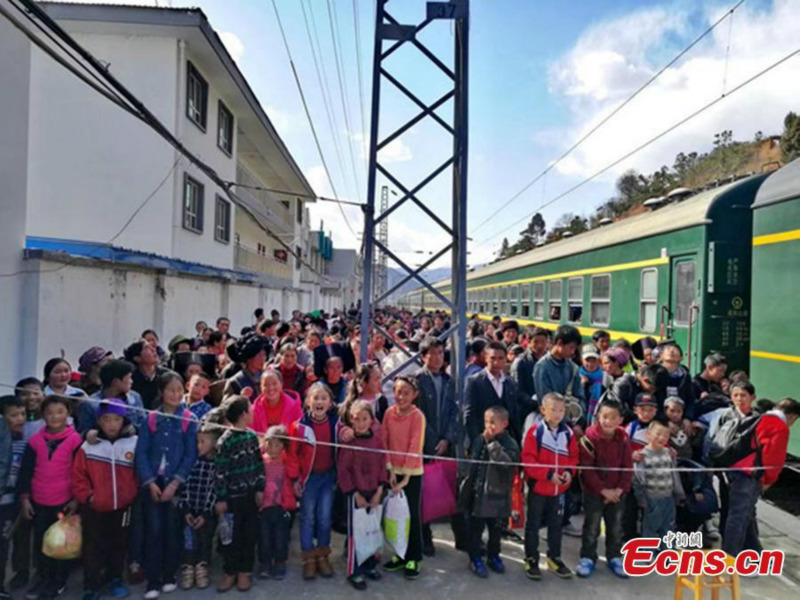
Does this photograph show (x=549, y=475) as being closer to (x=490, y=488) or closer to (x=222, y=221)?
(x=490, y=488)

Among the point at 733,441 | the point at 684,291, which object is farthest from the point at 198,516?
the point at 684,291

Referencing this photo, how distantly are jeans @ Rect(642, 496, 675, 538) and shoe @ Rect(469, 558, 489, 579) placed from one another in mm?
1261

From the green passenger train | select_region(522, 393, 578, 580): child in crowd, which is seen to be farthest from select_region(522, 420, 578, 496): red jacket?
the green passenger train

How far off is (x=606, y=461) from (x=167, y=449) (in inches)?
122

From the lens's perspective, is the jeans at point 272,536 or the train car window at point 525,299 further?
the train car window at point 525,299

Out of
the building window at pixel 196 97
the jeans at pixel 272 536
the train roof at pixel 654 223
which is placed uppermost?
the building window at pixel 196 97

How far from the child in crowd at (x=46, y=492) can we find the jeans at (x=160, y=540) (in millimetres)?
467

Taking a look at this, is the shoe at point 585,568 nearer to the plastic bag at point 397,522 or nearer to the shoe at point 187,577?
the plastic bag at point 397,522

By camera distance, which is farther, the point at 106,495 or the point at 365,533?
the point at 365,533

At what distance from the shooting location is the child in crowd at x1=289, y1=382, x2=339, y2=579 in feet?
12.5

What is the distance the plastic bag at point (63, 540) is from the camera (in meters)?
3.37

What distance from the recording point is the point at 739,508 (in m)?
→ 4.01

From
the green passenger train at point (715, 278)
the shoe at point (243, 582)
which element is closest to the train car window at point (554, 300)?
the green passenger train at point (715, 278)

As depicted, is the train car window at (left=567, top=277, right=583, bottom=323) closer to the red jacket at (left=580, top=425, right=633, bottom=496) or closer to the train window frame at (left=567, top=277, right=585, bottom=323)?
the train window frame at (left=567, top=277, right=585, bottom=323)
